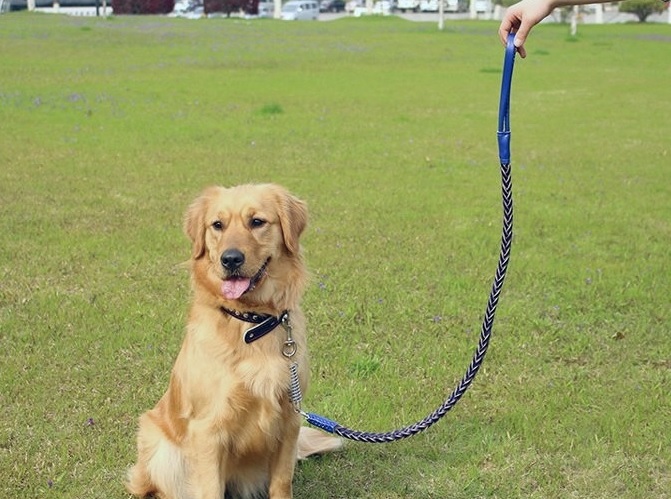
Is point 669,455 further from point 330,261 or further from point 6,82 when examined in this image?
point 6,82

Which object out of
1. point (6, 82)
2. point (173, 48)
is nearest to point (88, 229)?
point (6, 82)

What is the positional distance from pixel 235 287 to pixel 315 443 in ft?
3.87

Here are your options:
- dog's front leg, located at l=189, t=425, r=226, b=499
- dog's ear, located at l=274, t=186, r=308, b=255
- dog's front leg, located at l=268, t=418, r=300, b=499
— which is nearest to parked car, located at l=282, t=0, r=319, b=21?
dog's ear, located at l=274, t=186, r=308, b=255

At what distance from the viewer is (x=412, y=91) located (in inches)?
843

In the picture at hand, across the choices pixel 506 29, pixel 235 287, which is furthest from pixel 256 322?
pixel 506 29

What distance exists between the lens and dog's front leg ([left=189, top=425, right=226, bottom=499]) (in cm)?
386

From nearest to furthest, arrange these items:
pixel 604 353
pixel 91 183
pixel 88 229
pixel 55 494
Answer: pixel 55 494, pixel 604 353, pixel 88 229, pixel 91 183

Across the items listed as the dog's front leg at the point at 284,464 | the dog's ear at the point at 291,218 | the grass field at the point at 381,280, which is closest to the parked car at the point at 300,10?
the grass field at the point at 381,280

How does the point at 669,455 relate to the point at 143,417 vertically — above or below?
below

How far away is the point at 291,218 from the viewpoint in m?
4.18

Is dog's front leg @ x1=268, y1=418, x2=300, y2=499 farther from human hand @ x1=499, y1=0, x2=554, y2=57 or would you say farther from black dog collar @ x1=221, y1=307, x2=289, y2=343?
human hand @ x1=499, y1=0, x2=554, y2=57

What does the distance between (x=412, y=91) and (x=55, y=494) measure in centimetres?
1808

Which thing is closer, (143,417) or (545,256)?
(143,417)

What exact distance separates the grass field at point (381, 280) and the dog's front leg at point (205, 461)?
68 cm
